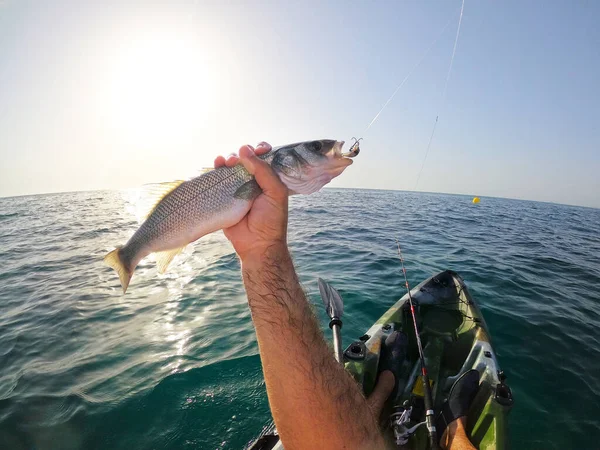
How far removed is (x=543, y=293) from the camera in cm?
883

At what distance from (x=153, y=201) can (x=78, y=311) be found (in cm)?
683

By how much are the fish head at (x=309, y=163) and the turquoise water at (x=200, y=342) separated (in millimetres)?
3719

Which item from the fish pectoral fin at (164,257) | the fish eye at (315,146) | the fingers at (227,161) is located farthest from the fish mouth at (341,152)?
the fish pectoral fin at (164,257)

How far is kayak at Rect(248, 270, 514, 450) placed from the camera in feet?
11.2

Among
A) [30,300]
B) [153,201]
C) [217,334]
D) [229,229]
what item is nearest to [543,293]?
[217,334]

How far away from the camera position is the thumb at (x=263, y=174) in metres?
2.60

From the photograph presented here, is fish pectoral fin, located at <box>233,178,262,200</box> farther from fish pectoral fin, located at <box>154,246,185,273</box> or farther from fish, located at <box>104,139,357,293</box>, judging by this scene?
fish pectoral fin, located at <box>154,246,185,273</box>

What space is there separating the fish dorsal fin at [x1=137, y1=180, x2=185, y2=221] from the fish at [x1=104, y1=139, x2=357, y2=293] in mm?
11

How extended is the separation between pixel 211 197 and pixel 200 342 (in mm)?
4490

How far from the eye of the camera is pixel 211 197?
278 centimetres

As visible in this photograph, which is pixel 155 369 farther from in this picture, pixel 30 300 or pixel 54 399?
pixel 30 300

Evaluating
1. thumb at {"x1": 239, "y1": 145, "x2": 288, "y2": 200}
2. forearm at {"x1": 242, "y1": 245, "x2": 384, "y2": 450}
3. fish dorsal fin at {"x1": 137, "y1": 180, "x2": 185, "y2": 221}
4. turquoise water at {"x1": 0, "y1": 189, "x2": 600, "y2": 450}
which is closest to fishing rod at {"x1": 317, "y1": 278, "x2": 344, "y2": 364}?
turquoise water at {"x1": 0, "y1": 189, "x2": 600, "y2": 450}

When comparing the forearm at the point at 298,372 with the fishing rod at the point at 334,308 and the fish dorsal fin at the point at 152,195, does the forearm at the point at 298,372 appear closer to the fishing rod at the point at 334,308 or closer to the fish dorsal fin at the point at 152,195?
the fish dorsal fin at the point at 152,195

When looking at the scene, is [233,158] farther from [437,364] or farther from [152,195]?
[437,364]
